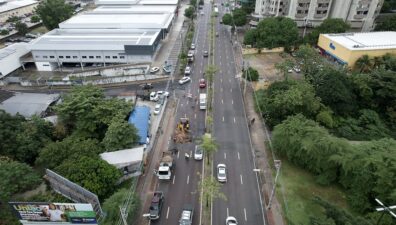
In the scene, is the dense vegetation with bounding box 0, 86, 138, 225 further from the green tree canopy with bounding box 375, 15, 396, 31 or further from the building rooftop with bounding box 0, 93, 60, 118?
the green tree canopy with bounding box 375, 15, 396, 31

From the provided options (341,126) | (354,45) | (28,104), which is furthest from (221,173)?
(354,45)

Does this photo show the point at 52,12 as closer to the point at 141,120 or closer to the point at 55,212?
the point at 141,120

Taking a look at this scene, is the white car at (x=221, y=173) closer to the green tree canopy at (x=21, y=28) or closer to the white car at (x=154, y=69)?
the white car at (x=154, y=69)

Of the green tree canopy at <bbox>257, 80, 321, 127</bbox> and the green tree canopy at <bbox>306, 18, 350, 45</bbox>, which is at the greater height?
the green tree canopy at <bbox>306, 18, 350, 45</bbox>

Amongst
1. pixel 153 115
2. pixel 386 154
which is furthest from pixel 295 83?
pixel 153 115

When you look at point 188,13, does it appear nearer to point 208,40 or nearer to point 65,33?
point 208,40

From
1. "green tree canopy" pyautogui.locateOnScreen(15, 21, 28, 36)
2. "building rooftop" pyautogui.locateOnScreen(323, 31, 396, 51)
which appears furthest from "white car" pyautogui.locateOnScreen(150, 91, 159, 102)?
"green tree canopy" pyautogui.locateOnScreen(15, 21, 28, 36)
